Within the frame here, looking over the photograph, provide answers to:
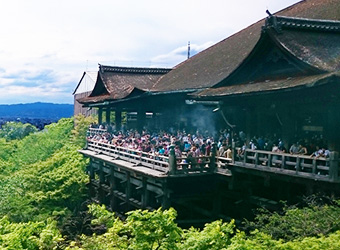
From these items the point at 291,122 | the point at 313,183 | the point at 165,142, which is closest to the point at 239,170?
the point at 291,122

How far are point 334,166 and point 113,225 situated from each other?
6.37 m

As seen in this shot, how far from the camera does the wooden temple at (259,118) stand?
543 inches

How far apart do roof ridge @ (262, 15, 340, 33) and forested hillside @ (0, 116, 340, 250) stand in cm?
631

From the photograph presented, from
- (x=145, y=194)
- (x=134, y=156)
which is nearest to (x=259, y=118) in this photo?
(x=134, y=156)

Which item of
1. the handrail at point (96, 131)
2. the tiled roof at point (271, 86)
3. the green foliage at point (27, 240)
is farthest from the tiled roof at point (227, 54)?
the green foliage at point (27, 240)

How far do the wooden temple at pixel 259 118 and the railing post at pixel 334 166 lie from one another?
3cm

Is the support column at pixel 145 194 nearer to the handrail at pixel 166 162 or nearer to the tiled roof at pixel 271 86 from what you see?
the handrail at pixel 166 162

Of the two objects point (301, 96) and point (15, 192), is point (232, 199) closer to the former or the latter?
point (301, 96)

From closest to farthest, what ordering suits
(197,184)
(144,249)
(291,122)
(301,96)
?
(144,249) < (301,96) < (291,122) < (197,184)

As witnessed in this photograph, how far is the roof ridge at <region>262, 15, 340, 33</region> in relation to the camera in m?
15.9

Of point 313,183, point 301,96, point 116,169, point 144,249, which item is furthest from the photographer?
point 116,169

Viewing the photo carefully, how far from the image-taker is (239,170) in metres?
16.7

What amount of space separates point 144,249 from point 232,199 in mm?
11412

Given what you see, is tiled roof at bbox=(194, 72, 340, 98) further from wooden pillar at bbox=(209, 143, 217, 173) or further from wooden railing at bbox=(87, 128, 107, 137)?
wooden railing at bbox=(87, 128, 107, 137)
